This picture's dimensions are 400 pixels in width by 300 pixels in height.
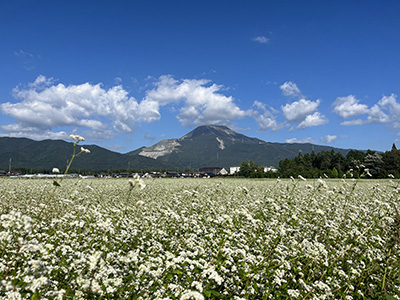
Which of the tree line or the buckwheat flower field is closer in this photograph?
the buckwheat flower field

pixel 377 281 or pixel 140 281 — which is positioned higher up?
pixel 140 281

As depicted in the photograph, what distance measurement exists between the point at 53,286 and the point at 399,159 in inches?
3629

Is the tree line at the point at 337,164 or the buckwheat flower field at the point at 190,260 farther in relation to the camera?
the tree line at the point at 337,164

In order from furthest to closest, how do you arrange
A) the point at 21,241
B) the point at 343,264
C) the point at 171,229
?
the point at 171,229
the point at 343,264
the point at 21,241

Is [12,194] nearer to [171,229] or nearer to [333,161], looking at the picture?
[171,229]

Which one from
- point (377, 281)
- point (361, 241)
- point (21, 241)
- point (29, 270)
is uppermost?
point (21, 241)

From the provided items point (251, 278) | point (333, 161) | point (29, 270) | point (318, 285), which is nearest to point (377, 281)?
point (318, 285)

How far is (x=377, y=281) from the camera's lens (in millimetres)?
5305

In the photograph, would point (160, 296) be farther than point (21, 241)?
Yes

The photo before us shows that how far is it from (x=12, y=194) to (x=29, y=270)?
15.2 meters

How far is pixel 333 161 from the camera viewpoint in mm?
103938

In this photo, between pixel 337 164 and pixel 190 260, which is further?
pixel 337 164

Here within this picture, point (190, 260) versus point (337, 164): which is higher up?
point (337, 164)

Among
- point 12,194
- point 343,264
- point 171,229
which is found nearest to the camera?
point 343,264
